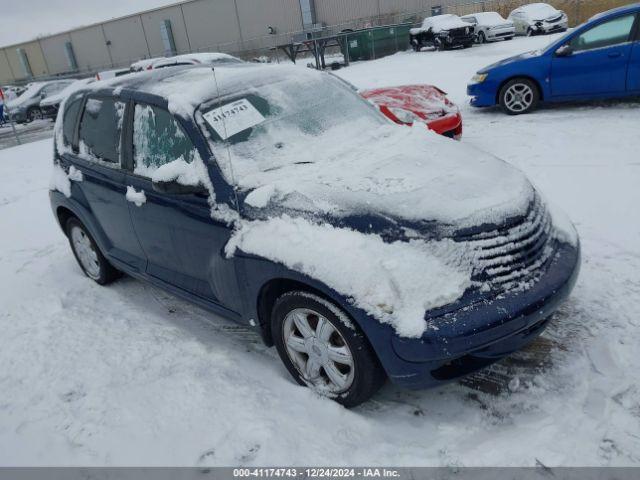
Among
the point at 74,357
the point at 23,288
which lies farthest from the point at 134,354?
the point at 23,288

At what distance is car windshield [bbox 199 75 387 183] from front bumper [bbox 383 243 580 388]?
4.56 ft

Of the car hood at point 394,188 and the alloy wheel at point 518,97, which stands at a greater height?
the car hood at point 394,188

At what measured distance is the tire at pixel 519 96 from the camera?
806 cm

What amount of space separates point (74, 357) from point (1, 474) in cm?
100

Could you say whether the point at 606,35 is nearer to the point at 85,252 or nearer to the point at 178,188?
the point at 178,188

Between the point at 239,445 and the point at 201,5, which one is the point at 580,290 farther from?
the point at 201,5

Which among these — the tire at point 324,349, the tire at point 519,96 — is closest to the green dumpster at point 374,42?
the tire at point 519,96

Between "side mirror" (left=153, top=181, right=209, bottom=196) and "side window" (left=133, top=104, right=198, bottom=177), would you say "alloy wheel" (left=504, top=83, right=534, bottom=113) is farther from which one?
"side mirror" (left=153, top=181, right=209, bottom=196)

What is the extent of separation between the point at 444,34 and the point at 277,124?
19159 millimetres

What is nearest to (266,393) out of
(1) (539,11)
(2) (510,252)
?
(2) (510,252)

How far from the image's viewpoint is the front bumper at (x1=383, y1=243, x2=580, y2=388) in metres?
2.28

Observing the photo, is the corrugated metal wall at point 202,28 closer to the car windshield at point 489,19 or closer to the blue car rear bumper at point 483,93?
the car windshield at point 489,19

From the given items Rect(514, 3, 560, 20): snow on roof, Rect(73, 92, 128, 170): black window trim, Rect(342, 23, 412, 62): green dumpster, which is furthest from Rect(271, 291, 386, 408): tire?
Rect(514, 3, 560, 20): snow on roof

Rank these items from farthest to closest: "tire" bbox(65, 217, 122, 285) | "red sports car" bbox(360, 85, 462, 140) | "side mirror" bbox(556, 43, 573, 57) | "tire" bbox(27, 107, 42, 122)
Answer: "tire" bbox(27, 107, 42, 122), "side mirror" bbox(556, 43, 573, 57), "red sports car" bbox(360, 85, 462, 140), "tire" bbox(65, 217, 122, 285)
